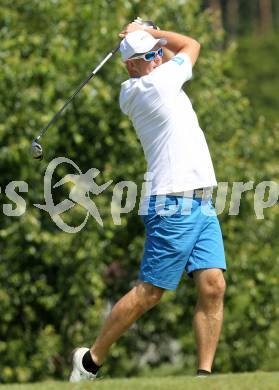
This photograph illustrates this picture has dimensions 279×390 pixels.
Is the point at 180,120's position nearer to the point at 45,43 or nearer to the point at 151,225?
the point at 151,225

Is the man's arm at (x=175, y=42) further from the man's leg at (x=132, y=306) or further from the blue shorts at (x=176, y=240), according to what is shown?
the man's leg at (x=132, y=306)

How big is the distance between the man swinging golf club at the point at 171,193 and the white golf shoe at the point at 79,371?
293mm

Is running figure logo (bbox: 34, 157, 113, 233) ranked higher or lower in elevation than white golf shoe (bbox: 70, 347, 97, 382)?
higher

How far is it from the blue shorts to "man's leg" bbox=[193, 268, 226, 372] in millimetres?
91

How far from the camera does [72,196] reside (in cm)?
1141

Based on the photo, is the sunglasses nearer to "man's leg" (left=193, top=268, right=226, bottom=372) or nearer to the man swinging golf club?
the man swinging golf club

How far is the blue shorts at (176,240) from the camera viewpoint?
24.1 ft

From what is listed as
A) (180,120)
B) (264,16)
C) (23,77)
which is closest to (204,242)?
(180,120)

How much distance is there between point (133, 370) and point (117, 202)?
2.15 meters

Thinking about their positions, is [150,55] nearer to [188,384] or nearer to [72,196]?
[188,384]

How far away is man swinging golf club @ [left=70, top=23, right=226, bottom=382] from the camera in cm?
731

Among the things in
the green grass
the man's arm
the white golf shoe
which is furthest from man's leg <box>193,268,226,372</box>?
the man's arm

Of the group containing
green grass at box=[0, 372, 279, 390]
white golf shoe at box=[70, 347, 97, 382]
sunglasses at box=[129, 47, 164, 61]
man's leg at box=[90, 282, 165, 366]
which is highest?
sunglasses at box=[129, 47, 164, 61]

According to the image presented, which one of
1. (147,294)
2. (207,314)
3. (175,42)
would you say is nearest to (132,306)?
(147,294)
